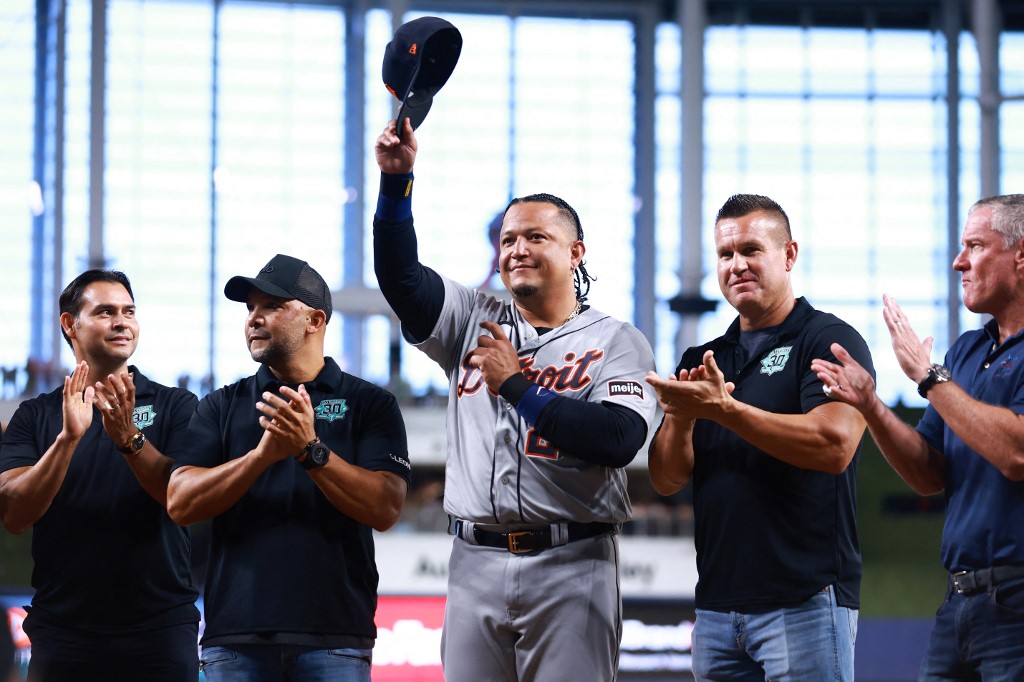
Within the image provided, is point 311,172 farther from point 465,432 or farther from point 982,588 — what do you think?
point 982,588

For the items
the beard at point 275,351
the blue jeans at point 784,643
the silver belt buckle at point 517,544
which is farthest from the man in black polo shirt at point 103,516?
the blue jeans at point 784,643

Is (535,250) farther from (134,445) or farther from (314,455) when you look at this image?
(134,445)

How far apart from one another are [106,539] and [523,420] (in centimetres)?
149

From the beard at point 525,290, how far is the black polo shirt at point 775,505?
26.3 inches

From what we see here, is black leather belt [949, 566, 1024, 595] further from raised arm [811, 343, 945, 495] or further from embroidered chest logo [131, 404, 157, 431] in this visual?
embroidered chest logo [131, 404, 157, 431]

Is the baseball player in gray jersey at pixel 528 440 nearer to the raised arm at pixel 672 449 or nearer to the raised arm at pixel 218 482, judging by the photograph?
the raised arm at pixel 672 449

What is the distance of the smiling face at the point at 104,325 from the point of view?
399 centimetres

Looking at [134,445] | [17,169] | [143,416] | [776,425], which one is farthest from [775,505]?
[17,169]

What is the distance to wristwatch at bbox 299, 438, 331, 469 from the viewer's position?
3.32m

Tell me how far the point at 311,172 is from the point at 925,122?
27.3ft

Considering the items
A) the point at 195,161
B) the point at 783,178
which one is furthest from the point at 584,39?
the point at 195,161

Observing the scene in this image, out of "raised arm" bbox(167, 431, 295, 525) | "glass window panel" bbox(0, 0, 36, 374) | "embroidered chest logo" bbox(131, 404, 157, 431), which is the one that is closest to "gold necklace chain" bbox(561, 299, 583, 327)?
"raised arm" bbox(167, 431, 295, 525)

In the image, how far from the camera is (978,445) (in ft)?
10.1

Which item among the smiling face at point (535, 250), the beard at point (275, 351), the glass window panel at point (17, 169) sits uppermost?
the glass window panel at point (17, 169)
